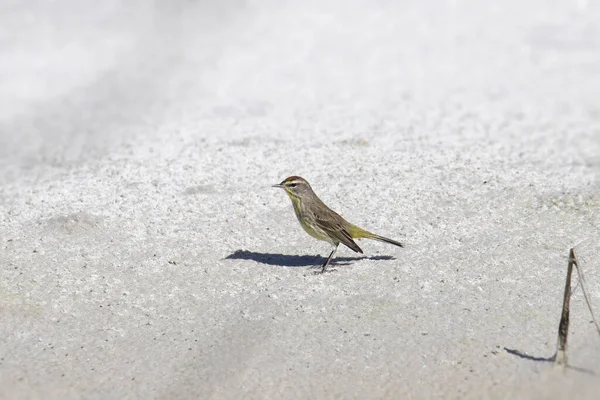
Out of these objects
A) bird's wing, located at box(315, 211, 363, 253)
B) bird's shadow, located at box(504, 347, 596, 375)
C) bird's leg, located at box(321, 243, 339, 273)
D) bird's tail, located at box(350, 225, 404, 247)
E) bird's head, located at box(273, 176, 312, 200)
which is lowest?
bird's shadow, located at box(504, 347, 596, 375)

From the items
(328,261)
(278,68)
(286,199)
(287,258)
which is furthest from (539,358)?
(278,68)

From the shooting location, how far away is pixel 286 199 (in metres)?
11.1

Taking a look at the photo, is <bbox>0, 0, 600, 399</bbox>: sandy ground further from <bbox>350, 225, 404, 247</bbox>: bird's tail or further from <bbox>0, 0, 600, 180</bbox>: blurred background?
<bbox>350, 225, 404, 247</bbox>: bird's tail

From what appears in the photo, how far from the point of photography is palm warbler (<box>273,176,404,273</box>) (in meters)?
9.52

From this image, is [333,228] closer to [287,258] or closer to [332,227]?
[332,227]

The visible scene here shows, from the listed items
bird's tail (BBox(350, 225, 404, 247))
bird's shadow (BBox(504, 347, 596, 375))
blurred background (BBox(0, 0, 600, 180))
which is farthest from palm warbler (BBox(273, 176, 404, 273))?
blurred background (BBox(0, 0, 600, 180))

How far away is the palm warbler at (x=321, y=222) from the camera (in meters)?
9.52

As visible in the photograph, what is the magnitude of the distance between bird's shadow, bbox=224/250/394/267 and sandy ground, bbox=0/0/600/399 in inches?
1.3

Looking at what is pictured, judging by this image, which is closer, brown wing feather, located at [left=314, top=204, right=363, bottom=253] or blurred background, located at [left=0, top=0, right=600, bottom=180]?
brown wing feather, located at [left=314, top=204, right=363, bottom=253]

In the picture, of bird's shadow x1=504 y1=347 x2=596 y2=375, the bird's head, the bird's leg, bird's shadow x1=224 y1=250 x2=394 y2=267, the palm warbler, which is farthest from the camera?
the bird's head

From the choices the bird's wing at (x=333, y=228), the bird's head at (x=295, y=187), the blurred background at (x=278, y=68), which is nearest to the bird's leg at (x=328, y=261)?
the bird's wing at (x=333, y=228)

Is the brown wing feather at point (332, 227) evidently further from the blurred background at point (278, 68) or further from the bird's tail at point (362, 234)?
the blurred background at point (278, 68)

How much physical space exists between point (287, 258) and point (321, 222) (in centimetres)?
56

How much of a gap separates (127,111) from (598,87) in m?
6.72
